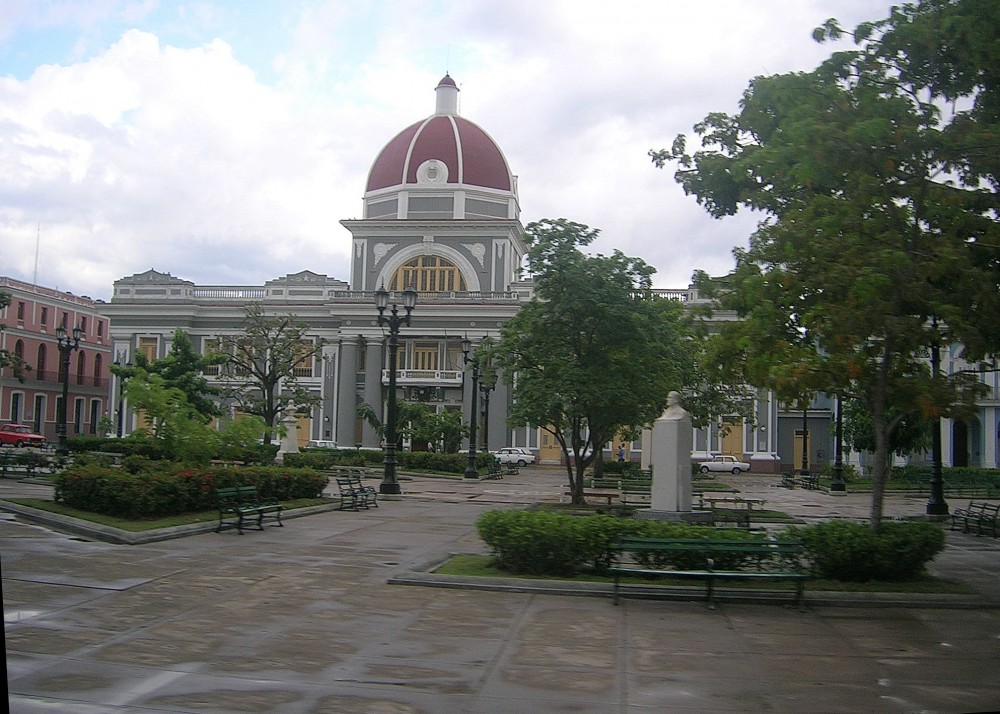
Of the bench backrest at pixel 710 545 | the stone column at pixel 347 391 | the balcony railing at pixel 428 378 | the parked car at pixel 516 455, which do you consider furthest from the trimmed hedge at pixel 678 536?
the stone column at pixel 347 391

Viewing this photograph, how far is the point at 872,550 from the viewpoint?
13.3m

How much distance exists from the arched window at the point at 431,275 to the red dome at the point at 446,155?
5.55 metres

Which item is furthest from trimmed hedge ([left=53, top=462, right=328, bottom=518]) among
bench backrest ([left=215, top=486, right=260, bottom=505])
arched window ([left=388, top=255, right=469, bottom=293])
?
arched window ([left=388, top=255, right=469, bottom=293])

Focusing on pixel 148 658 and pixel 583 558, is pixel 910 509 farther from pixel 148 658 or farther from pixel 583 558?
pixel 148 658

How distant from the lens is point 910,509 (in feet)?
102

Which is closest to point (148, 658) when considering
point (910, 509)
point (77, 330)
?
point (910, 509)

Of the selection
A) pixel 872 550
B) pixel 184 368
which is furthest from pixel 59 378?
pixel 872 550

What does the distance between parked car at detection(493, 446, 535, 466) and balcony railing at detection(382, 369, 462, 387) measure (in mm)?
5691

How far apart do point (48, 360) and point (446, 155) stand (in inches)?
1313

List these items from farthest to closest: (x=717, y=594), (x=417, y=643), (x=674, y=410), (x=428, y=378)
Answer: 1. (x=428, y=378)
2. (x=674, y=410)
3. (x=717, y=594)
4. (x=417, y=643)

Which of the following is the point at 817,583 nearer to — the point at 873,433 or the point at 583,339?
the point at 583,339

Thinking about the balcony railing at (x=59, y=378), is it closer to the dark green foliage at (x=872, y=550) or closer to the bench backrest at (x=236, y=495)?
the bench backrest at (x=236, y=495)

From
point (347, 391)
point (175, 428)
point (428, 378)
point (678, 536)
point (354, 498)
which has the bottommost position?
point (354, 498)

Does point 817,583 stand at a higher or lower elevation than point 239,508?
lower
